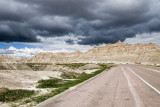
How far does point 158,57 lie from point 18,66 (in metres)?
116

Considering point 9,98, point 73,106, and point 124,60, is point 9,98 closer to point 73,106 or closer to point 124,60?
point 73,106

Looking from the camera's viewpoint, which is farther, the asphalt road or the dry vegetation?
the dry vegetation

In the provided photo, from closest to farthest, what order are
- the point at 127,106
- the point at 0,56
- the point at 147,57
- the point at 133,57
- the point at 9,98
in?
the point at 127,106 < the point at 9,98 < the point at 0,56 < the point at 147,57 < the point at 133,57

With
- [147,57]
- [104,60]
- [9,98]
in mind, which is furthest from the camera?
[104,60]

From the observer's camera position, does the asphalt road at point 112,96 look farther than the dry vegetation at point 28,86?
No

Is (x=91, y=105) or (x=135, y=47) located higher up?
(x=135, y=47)

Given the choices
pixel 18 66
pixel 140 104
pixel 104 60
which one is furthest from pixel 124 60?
pixel 140 104

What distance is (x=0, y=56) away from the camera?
61562 mm

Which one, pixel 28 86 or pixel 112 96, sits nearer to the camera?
pixel 112 96

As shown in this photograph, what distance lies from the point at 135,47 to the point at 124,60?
30587 millimetres

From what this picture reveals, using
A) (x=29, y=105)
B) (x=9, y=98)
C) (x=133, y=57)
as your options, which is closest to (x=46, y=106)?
(x=29, y=105)

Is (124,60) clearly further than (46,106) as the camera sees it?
Yes

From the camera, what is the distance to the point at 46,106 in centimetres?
733

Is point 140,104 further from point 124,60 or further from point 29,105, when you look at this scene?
point 124,60
